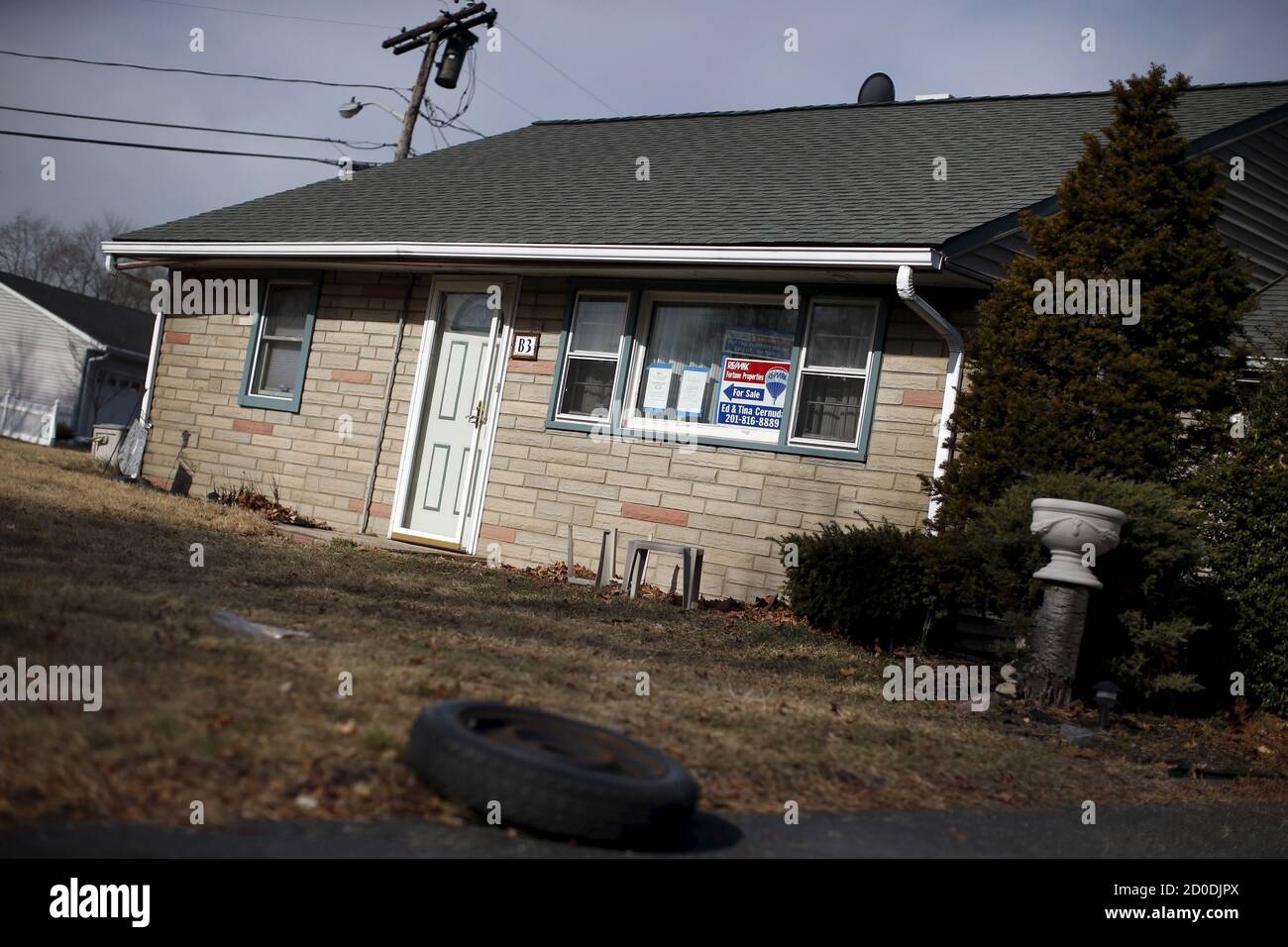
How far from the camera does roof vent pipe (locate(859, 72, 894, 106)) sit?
54.2ft

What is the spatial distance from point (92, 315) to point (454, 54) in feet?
62.9

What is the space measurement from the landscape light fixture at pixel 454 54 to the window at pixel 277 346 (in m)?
10.0

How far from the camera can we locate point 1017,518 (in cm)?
781

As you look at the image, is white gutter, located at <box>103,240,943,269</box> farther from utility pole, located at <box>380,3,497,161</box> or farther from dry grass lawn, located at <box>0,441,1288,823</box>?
utility pole, located at <box>380,3,497,161</box>

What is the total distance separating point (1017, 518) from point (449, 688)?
170 inches

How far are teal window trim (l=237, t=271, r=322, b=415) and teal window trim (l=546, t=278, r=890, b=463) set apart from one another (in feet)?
11.9

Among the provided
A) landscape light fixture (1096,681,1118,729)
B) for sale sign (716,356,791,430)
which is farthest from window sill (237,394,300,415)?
landscape light fixture (1096,681,1118,729)

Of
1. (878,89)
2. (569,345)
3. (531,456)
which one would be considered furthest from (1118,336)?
(878,89)

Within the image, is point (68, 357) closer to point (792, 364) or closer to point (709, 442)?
point (709, 442)

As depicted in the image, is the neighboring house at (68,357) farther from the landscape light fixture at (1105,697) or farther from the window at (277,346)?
the landscape light fixture at (1105,697)

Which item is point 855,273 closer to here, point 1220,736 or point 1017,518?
point 1017,518

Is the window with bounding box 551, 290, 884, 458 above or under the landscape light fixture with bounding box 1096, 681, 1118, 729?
above

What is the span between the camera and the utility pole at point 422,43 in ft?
72.4
